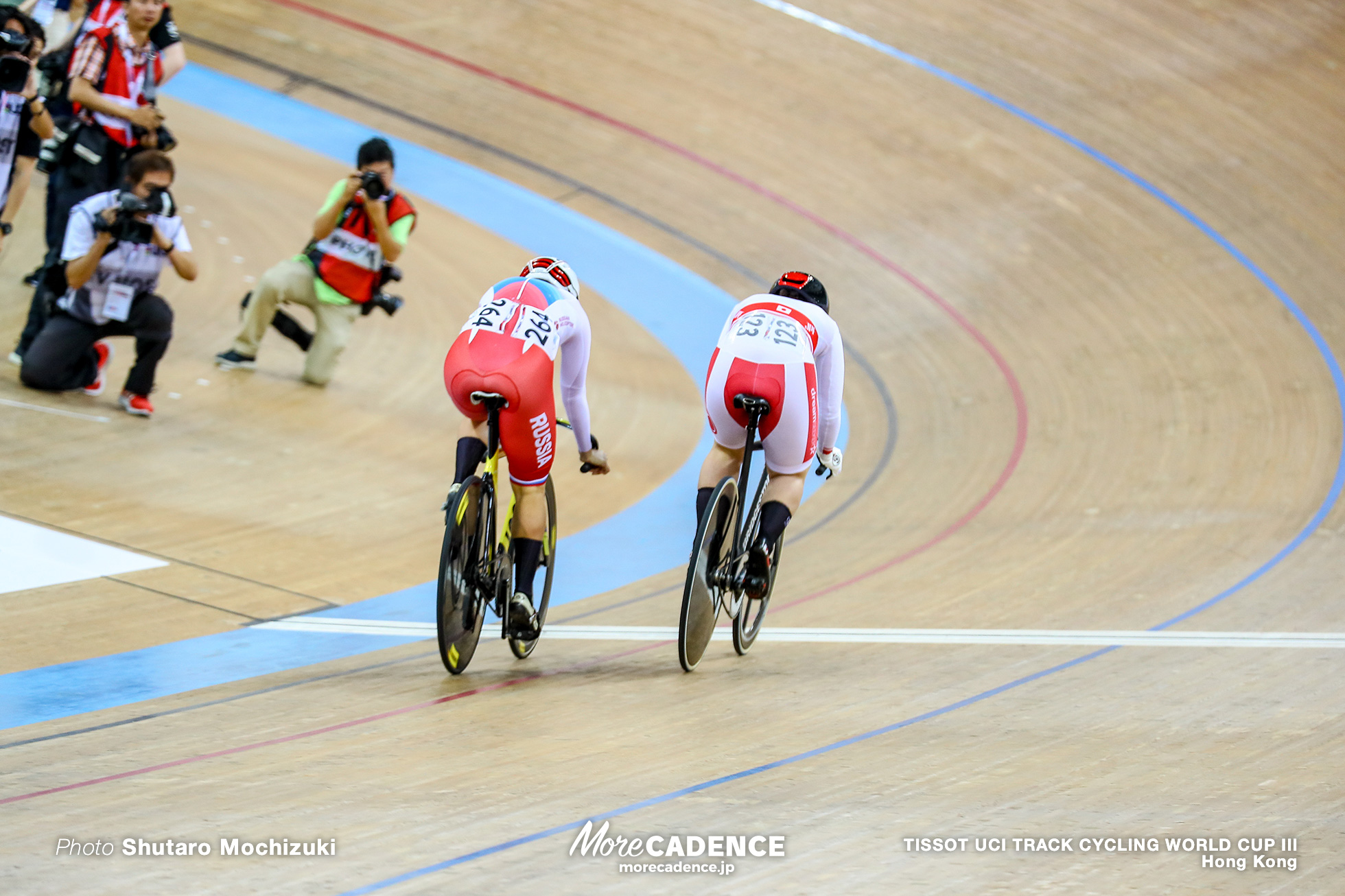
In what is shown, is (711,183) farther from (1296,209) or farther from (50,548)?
(50,548)

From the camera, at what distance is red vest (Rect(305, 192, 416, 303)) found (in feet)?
20.0

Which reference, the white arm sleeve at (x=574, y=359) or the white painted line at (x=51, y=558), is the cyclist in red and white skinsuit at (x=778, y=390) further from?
the white painted line at (x=51, y=558)

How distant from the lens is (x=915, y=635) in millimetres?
4445

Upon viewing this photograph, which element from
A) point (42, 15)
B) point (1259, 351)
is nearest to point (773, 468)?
point (1259, 351)

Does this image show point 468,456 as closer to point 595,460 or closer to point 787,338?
point 595,460

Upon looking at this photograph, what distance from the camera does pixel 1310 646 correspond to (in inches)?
166

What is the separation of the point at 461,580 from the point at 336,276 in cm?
306

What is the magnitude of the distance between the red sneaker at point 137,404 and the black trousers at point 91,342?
0.02m

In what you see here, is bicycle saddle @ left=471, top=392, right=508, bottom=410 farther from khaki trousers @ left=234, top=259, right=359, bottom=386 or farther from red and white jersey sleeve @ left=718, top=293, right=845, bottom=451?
khaki trousers @ left=234, top=259, right=359, bottom=386

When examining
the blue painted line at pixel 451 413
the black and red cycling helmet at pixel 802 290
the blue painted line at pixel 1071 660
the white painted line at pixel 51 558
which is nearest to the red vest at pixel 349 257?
the blue painted line at pixel 451 413

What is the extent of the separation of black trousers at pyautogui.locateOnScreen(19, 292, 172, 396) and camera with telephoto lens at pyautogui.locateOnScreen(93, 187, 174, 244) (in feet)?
1.00

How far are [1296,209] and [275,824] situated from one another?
317 inches

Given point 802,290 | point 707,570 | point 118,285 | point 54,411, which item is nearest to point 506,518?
point 707,570

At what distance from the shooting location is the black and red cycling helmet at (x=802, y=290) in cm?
389
